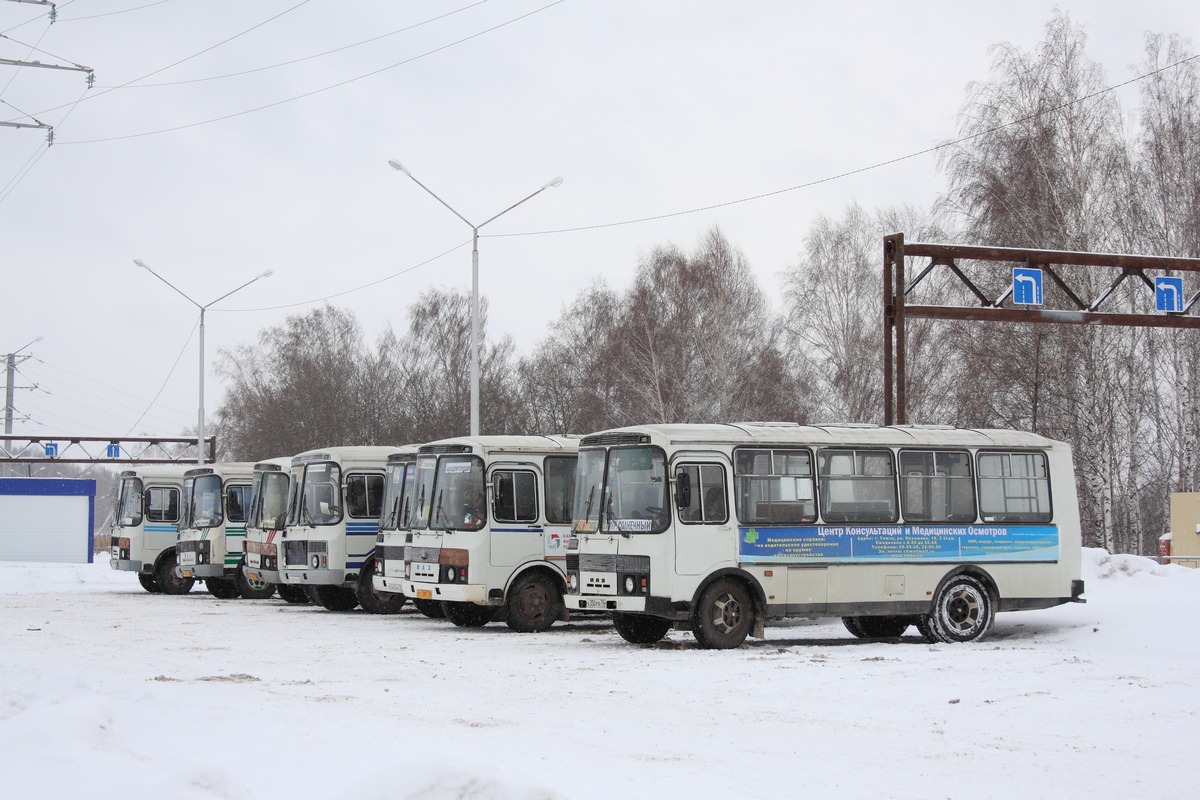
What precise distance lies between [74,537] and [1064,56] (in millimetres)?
40679

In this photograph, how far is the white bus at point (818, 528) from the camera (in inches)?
666

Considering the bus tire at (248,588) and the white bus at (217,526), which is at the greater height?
the white bus at (217,526)

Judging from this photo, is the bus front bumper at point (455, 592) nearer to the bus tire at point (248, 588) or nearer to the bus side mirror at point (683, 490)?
the bus side mirror at point (683, 490)

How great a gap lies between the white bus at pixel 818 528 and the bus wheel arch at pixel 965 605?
0.02m

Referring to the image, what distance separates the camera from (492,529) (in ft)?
66.1

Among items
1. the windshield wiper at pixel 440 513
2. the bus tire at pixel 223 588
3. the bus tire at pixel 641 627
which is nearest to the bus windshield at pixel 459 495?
the windshield wiper at pixel 440 513

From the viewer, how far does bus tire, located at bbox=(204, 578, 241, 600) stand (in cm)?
3203

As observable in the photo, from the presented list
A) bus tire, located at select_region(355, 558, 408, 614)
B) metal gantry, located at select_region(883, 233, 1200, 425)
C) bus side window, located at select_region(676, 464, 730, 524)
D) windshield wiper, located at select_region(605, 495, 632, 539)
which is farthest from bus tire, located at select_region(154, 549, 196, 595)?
bus side window, located at select_region(676, 464, 730, 524)

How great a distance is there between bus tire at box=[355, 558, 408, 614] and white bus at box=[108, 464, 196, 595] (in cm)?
965

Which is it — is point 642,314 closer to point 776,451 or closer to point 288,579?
point 288,579

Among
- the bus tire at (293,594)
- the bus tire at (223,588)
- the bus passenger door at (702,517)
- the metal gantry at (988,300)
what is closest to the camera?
the bus passenger door at (702,517)

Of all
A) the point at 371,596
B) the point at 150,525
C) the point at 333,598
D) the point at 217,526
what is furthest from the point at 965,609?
the point at 150,525

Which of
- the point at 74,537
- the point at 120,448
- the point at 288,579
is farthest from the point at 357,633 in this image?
the point at 120,448

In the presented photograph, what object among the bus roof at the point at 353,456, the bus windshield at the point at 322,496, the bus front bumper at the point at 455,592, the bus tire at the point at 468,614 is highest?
the bus roof at the point at 353,456
